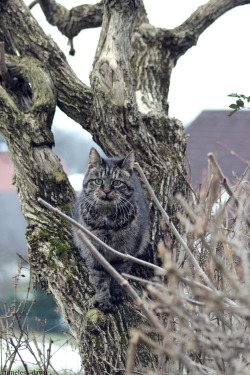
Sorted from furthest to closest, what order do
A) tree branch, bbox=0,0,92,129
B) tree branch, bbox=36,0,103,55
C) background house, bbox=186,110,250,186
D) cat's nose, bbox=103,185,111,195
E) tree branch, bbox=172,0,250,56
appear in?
background house, bbox=186,110,250,186
tree branch, bbox=36,0,103,55
tree branch, bbox=172,0,250,56
tree branch, bbox=0,0,92,129
cat's nose, bbox=103,185,111,195

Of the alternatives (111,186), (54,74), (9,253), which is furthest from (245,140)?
(111,186)

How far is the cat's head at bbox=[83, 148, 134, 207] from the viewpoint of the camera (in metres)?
4.37

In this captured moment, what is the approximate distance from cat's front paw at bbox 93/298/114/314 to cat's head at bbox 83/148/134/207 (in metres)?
0.64

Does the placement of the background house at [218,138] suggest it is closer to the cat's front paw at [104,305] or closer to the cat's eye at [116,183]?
the cat's eye at [116,183]

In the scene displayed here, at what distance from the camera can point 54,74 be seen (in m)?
5.44

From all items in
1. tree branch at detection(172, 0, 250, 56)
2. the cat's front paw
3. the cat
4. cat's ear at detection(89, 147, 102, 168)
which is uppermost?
tree branch at detection(172, 0, 250, 56)

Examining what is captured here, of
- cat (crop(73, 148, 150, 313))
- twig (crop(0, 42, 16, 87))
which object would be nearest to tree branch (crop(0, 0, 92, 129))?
twig (crop(0, 42, 16, 87))

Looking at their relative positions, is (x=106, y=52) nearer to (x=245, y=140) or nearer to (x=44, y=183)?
(x=44, y=183)

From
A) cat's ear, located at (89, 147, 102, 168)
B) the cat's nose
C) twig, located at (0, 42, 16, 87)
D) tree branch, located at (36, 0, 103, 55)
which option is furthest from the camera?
tree branch, located at (36, 0, 103, 55)

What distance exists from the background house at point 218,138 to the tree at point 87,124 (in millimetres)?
7332

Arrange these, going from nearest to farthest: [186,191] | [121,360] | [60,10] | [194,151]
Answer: [121,360] → [186,191] → [60,10] → [194,151]

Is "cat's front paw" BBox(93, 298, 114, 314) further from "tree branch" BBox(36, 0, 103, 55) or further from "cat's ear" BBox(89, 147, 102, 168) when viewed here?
"tree branch" BBox(36, 0, 103, 55)

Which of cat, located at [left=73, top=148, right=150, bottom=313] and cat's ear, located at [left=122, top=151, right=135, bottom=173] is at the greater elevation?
cat's ear, located at [left=122, top=151, right=135, bottom=173]

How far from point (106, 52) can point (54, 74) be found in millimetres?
589
